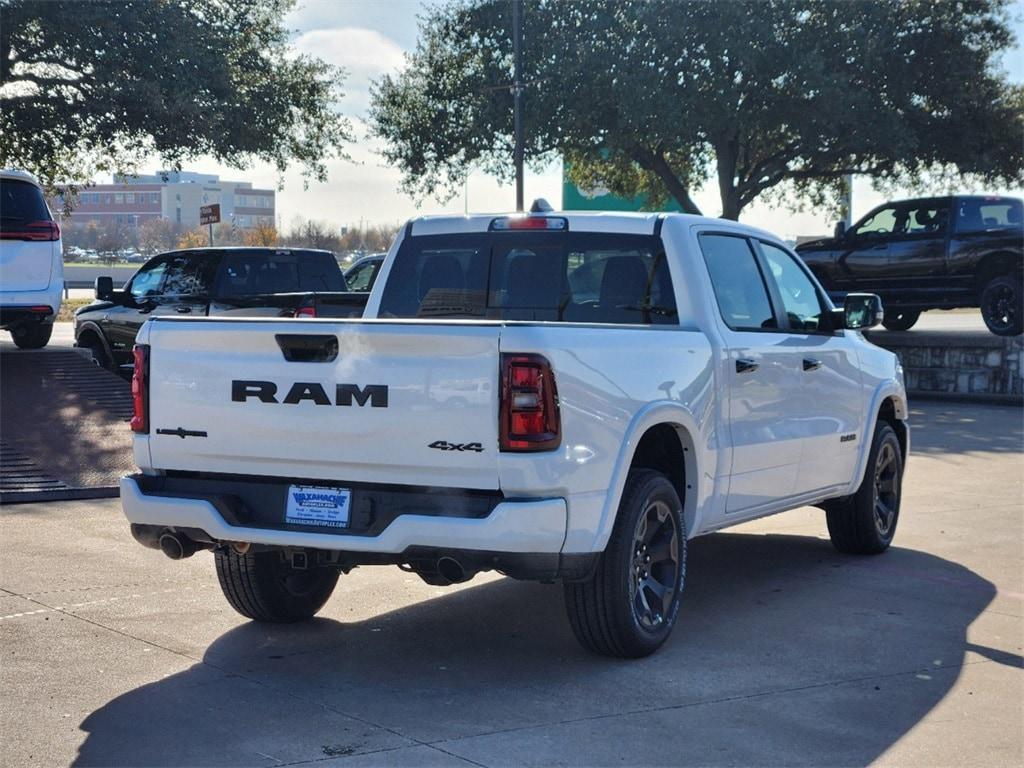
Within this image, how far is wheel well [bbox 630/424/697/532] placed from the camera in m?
6.39

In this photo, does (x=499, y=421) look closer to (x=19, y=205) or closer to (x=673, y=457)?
(x=673, y=457)

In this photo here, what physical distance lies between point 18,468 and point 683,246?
263 inches

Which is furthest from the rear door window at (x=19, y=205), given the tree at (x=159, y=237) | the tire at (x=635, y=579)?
the tree at (x=159, y=237)

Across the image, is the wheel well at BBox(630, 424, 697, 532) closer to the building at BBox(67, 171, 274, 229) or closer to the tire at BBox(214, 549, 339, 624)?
the tire at BBox(214, 549, 339, 624)

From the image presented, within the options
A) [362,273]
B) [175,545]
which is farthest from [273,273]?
[175,545]

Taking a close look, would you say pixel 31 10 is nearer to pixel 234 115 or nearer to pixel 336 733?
pixel 234 115

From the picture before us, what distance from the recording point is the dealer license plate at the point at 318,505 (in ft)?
18.7

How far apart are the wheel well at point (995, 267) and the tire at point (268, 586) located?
618 inches

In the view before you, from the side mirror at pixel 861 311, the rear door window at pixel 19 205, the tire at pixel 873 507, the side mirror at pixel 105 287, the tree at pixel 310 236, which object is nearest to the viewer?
the side mirror at pixel 861 311

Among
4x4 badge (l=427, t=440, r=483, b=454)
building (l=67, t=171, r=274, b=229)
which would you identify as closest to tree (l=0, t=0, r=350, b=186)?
4x4 badge (l=427, t=440, r=483, b=454)

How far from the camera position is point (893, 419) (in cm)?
917

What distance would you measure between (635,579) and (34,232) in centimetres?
1248

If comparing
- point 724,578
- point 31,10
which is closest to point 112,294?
point 31,10

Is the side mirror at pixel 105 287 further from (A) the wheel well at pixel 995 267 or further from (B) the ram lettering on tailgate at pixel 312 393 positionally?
(A) the wheel well at pixel 995 267
